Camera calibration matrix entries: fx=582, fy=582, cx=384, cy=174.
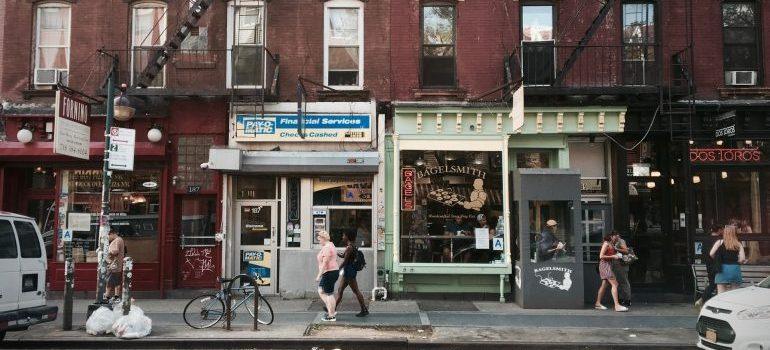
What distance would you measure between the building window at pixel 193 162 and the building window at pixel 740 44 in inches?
503

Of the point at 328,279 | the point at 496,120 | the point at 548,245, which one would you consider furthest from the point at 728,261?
the point at 328,279

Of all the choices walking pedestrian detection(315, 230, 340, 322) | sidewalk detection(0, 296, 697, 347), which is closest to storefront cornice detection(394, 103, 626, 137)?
sidewalk detection(0, 296, 697, 347)

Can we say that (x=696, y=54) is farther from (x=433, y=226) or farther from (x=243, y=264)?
(x=243, y=264)

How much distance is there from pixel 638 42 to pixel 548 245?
564 cm

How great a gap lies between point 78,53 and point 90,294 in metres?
5.88

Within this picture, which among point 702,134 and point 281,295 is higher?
point 702,134

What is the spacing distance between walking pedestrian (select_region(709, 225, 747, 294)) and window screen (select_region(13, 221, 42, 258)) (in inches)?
494

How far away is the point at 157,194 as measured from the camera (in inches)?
561

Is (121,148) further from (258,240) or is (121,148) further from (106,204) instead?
(258,240)

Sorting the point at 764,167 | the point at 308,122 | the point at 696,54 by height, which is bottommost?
the point at 764,167

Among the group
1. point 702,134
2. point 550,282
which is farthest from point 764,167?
point 550,282

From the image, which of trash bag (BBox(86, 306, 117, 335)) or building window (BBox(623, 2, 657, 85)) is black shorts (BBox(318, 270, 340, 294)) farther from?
building window (BBox(623, 2, 657, 85))

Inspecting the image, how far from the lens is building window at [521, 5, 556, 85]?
13.6m

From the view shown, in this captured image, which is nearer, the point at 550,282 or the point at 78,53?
the point at 550,282
